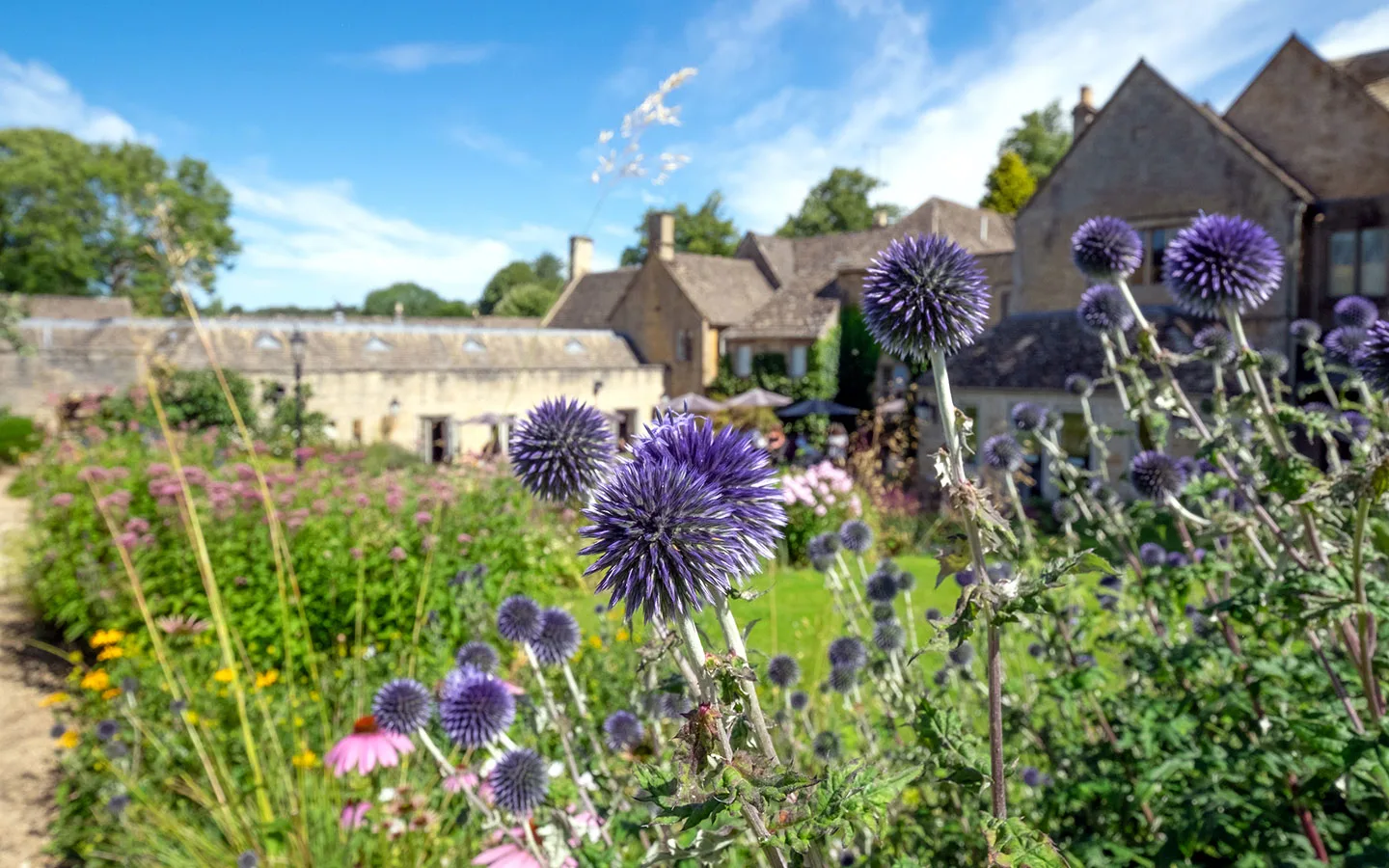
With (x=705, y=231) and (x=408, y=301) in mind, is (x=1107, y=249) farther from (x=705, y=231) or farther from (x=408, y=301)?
(x=408, y=301)

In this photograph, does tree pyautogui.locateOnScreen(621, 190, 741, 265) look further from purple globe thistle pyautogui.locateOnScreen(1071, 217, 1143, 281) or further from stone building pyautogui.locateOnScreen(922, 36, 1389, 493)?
purple globe thistle pyautogui.locateOnScreen(1071, 217, 1143, 281)

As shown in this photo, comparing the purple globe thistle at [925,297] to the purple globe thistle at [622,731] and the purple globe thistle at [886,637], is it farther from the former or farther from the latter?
the purple globe thistle at [622,731]

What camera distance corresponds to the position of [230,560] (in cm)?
646

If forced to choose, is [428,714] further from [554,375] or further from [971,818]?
[554,375]

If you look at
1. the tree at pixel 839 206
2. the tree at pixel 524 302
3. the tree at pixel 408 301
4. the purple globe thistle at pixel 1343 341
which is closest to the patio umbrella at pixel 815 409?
the purple globe thistle at pixel 1343 341

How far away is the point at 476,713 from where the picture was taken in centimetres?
270

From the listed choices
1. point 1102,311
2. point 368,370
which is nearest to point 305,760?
point 1102,311

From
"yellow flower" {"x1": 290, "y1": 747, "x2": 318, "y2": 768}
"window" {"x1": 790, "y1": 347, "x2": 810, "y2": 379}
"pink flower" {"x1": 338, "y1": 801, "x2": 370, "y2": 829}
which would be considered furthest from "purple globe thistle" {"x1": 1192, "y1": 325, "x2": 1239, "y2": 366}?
"window" {"x1": 790, "y1": 347, "x2": 810, "y2": 379}

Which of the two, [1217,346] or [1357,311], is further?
[1357,311]

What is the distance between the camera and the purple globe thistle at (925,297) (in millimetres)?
2076

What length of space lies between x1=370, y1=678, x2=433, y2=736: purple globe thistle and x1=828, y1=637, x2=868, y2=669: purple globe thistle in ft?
5.52

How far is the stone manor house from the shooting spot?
13781 millimetres

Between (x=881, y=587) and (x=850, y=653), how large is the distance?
0.31 meters

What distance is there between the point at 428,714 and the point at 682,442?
1.98 m
